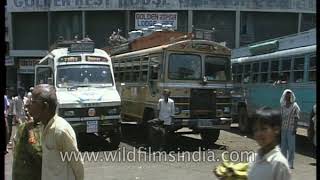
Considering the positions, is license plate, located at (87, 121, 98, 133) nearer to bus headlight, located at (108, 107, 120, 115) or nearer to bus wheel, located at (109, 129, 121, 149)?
bus headlight, located at (108, 107, 120, 115)

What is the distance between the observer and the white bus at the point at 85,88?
15.2m

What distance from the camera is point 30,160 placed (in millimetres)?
5391

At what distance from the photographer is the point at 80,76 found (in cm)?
1641

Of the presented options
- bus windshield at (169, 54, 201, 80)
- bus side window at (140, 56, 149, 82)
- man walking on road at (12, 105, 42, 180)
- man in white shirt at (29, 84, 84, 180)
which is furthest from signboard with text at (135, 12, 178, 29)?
man in white shirt at (29, 84, 84, 180)

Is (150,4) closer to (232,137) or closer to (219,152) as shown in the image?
(232,137)

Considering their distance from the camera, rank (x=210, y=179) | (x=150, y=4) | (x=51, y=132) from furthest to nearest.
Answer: (x=150, y=4) → (x=210, y=179) → (x=51, y=132)

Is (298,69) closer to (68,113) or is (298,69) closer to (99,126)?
(99,126)

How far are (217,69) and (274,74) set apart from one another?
8.11 feet

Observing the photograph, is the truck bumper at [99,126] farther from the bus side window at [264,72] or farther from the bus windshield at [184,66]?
the bus side window at [264,72]

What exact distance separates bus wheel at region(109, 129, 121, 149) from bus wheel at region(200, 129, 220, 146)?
2.66 m

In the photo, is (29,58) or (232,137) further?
(29,58)

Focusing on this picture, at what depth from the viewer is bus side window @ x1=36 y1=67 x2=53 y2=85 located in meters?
16.8

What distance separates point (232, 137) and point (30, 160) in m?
14.7

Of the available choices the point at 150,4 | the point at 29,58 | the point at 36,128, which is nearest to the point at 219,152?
the point at 36,128
